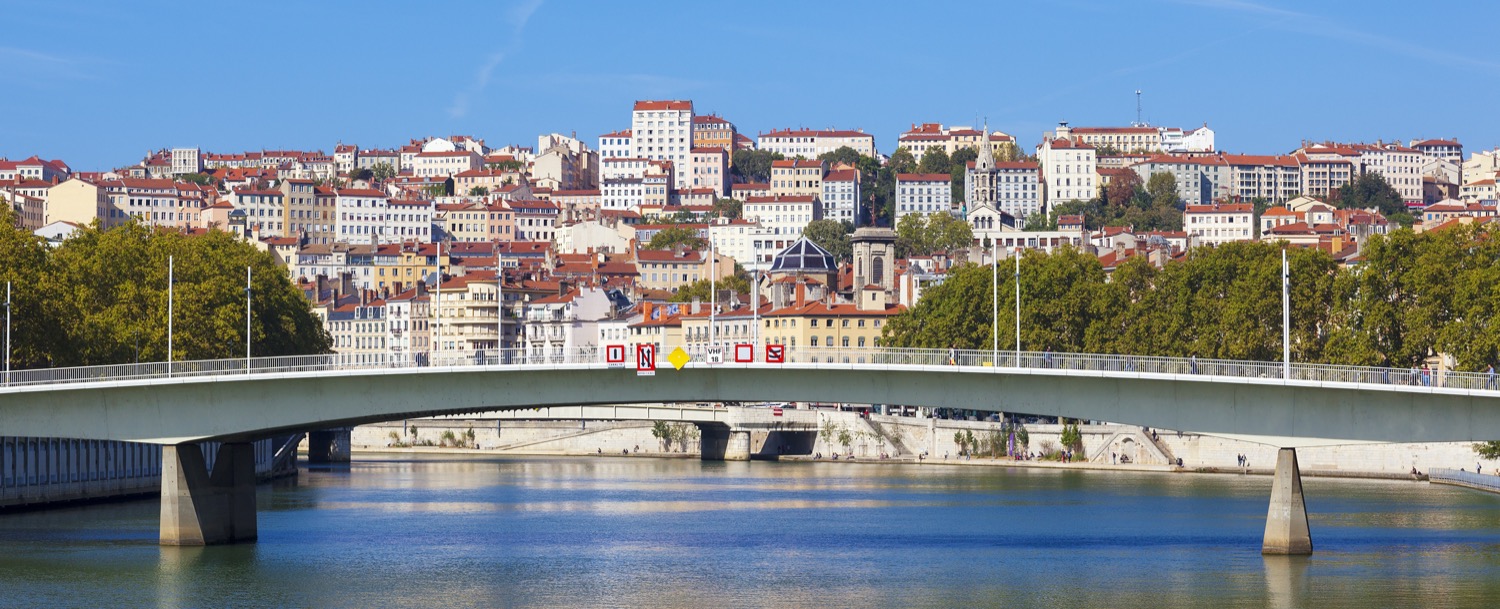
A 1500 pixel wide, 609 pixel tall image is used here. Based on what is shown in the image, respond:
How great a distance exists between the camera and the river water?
157 ft

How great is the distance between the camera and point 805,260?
17188 cm

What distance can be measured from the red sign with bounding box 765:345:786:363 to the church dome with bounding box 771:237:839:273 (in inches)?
4607

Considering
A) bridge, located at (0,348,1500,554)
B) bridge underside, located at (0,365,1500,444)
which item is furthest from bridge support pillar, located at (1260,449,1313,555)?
bridge underside, located at (0,365,1500,444)

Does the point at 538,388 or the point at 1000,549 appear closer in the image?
the point at 538,388

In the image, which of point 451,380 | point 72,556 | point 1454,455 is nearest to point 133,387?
point 72,556

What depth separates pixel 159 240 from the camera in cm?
7944

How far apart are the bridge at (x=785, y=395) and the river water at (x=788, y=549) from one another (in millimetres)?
2864

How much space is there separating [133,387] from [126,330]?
51.9ft

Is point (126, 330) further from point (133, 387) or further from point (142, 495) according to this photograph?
point (133, 387)

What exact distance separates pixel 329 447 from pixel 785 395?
61797 millimetres

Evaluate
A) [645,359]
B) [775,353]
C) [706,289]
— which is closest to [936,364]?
[775,353]

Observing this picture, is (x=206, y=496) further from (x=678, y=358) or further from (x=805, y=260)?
(x=805, y=260)

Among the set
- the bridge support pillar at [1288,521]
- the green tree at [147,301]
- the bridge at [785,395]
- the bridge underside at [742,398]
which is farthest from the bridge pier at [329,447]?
the bridge support pillar at [1288,521]

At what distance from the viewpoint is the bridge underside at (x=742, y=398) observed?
5153 centimetres
